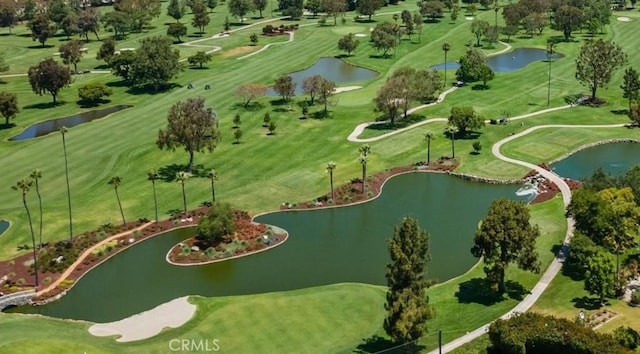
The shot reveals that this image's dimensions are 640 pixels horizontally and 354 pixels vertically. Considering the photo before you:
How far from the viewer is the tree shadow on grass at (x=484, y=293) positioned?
75.6 metres

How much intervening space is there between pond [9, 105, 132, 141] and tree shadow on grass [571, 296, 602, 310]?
111m

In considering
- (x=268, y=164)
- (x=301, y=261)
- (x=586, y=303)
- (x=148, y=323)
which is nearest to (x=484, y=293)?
(x=586, y=303)

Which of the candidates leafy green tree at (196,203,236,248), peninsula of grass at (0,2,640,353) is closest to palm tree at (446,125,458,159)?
peninsula of grass at (0,2,640,353)

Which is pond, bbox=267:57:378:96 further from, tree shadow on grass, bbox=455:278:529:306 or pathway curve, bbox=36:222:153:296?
tree shadow on grass, bbox=455:278:529:306

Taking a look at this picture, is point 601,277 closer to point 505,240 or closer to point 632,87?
point 505,240

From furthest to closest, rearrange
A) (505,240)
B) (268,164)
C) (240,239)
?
(268,164) < (240,239) < (505,240)

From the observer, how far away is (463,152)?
125 m

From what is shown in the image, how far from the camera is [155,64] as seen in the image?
16600 cm

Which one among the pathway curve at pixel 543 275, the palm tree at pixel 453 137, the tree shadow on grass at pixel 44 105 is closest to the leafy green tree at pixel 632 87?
the pathway curve at pixel 543 275

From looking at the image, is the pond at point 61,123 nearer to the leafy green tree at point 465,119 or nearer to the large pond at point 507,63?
the leafy green tree at point 465,119

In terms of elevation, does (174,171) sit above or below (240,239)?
above

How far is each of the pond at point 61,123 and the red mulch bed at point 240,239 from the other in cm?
6534

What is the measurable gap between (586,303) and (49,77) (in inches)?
5109

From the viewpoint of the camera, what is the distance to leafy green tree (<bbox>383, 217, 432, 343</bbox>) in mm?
62656
